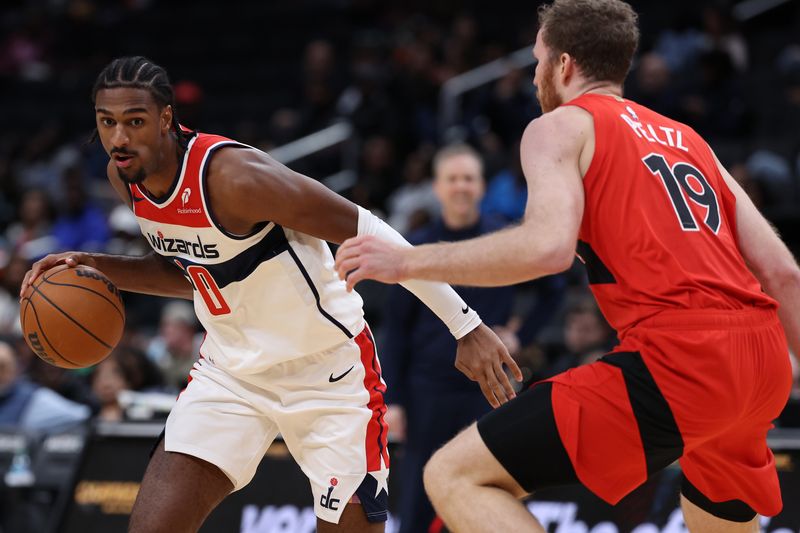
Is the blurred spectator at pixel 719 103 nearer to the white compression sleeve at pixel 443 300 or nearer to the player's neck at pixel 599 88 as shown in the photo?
the white compression sleeve at pixel 443 300

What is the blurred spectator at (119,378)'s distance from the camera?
7762 mm

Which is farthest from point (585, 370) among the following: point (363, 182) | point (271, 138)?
point (271, 138)

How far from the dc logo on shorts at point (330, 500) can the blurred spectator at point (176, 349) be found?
495 centimetres

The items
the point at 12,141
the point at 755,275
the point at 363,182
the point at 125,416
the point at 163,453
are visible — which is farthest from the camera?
A: the point at 12,141

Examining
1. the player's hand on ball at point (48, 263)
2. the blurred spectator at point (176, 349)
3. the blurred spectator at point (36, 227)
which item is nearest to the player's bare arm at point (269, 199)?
the player's hand on ball at point (48, 263)

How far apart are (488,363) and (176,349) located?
5708mm

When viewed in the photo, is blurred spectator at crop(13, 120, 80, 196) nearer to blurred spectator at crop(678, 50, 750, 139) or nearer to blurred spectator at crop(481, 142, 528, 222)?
blurred spectator at crop(481, 142, 528, 222)

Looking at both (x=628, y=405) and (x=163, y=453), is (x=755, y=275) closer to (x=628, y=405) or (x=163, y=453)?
(x=628, y=405)

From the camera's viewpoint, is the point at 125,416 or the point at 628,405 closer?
→ the point at 628,405

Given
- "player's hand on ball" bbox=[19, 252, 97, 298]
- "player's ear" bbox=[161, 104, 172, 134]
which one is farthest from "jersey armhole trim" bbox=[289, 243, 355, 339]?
"player's hand on ball" bbox=[19, 252, 97, 298]

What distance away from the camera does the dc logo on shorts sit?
3.97m

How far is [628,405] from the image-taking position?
3.23 m

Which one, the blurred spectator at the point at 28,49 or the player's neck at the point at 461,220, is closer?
the player's neck at the point at 461,220

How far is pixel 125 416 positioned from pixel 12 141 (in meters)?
8.60
